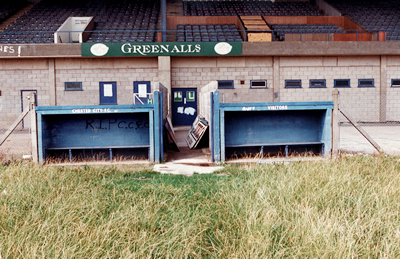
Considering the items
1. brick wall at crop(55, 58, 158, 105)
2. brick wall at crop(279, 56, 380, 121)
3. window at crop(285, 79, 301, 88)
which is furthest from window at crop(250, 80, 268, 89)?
brick wall at crop(55, 58, 158, 105)

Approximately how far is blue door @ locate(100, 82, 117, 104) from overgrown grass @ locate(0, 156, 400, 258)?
1508 cm

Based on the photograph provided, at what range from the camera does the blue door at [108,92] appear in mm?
20750

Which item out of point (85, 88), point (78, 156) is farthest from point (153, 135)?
point (85, 88)

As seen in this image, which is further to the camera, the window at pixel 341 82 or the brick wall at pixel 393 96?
the brick wall at pixel 393 96

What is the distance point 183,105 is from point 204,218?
17.4 meters

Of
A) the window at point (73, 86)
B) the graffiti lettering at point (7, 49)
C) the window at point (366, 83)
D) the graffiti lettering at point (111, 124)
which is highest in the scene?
the graffiti lettering at point (7, 49)

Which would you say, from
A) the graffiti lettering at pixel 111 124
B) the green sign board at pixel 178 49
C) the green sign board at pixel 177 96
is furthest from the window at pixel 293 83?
the graffiti lettering at pixel 111 124

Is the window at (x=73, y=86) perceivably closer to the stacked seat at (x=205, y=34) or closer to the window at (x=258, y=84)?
the stacked seat at (x=205, y=34)

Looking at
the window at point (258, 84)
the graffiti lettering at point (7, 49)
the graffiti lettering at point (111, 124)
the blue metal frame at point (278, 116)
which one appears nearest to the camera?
the blue metal frame at point (278, 116)

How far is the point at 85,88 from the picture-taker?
2064 cm

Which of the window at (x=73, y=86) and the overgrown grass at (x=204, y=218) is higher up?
the window at (x=73, y=86)

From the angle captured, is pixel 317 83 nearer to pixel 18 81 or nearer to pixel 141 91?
pixel 141 91

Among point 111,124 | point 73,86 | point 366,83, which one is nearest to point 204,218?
point 111,124

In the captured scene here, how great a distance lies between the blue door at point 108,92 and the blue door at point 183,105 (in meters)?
3.90
